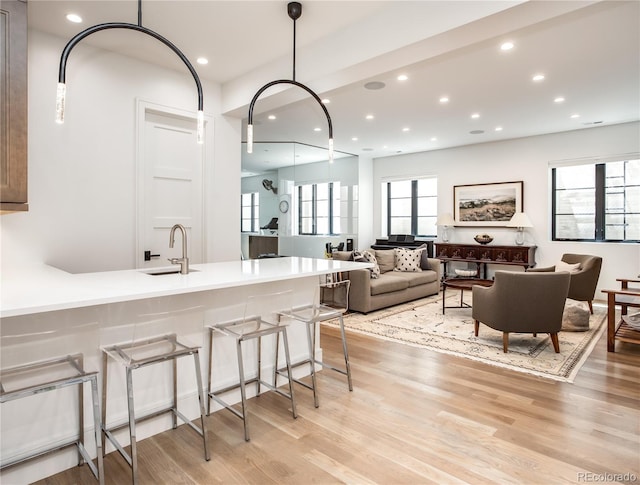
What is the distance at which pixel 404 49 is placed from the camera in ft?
9.29

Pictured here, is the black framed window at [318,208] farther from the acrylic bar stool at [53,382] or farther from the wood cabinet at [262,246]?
the acrylic bar stool at [53,382]

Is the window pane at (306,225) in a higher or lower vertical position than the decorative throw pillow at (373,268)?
higher

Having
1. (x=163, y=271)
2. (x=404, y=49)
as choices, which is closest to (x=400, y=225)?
(x=404, y=49)

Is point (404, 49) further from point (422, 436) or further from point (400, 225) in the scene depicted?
point (400, 225)

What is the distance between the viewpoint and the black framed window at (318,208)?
7.02 m

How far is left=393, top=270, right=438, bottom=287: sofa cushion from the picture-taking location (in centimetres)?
607

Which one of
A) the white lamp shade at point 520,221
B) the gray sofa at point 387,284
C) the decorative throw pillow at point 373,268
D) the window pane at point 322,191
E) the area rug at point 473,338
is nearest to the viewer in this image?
the area rug at point 473,338

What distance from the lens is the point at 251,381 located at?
2775 millimetres

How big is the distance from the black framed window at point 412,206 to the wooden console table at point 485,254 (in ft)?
2.62

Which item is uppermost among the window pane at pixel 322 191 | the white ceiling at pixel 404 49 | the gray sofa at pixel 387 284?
the white ceiling at pixel 404 49

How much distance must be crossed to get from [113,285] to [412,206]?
7.41 metres

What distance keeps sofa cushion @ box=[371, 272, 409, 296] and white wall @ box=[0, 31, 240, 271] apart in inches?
121

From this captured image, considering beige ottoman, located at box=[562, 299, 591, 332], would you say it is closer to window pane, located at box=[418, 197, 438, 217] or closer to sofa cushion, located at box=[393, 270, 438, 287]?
sofa cushion, located at box=[393, 270, 438, 287]

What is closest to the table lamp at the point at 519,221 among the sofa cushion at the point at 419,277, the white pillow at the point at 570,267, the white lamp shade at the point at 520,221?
the white lamp shade at the point at 520,221
